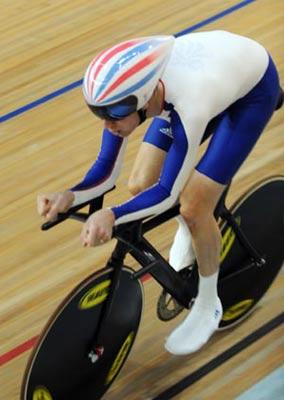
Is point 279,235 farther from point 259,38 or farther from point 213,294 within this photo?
point 259,38

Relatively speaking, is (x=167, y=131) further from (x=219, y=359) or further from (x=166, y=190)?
(x=219, y=359)

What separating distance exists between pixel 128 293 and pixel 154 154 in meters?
0.50

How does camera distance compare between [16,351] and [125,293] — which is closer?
[125,293]

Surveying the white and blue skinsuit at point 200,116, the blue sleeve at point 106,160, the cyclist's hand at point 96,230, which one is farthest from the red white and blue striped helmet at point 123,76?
the cyclist's hand at point 96,230

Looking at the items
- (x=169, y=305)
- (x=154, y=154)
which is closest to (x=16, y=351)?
(x=169, y=305)

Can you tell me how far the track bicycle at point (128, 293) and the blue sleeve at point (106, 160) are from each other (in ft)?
0.24

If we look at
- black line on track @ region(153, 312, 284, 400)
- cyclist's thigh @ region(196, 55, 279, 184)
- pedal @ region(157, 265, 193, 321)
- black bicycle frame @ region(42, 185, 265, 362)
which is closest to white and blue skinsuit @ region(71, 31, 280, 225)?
cyclist's thigh @ region(196, 55, 279, 184)

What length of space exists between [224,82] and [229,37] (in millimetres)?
237

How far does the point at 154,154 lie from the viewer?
11.7 ft

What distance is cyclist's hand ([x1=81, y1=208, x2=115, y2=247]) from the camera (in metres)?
2.97

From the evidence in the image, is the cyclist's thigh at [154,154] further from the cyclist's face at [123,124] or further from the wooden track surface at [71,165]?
the wooden track surface at [71,165]

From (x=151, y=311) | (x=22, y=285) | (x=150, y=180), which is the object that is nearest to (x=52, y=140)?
Result: (x=22, y=285)

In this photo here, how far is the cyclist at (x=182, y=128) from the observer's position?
3.08m

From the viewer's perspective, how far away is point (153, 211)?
10.3ft
